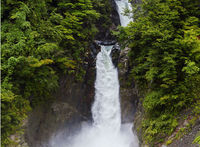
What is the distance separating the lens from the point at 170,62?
6.95 m

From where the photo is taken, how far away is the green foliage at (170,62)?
22.7 ft

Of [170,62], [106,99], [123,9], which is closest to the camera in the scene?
[170,62]

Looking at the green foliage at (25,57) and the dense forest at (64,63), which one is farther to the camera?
the dense forest at (64,63)

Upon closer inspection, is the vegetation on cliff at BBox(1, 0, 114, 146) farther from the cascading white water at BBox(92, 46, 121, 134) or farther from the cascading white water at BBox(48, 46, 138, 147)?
the cascading white water at BBox(92, 46, 121, 134)

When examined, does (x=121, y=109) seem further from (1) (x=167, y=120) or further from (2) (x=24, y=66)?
(2) (x=24, y=66)

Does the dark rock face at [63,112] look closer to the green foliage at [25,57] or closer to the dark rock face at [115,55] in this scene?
the green foliage at [25,57]

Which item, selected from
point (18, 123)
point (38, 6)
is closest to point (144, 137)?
point (18, 123)

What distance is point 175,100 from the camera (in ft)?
23.9

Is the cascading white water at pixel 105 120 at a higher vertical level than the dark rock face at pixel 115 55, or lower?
lower

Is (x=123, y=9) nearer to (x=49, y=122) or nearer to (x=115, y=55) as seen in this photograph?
(x=115, y=55)

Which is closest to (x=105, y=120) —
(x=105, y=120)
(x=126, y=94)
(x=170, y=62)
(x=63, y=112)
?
(x=105, y=120)

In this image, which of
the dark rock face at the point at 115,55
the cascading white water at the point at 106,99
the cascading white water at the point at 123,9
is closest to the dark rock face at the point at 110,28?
the cascading white water at the point at 123,9

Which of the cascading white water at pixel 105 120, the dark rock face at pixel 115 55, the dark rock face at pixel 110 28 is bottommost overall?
the cascading white water at pixel 105 120

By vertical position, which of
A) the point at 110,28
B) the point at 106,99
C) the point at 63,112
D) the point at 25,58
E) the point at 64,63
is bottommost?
the point at 106,99
